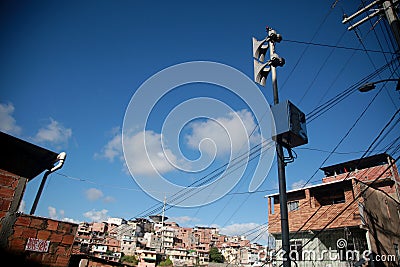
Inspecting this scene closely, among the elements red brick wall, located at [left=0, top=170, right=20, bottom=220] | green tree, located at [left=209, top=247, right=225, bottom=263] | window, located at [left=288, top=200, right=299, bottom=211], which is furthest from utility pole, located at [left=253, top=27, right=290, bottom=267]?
green tree, located at [left=209, top=247, right=225, bottom=263]

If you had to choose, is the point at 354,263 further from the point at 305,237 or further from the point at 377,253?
the point at 305,237

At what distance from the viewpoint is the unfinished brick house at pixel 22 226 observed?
478cm

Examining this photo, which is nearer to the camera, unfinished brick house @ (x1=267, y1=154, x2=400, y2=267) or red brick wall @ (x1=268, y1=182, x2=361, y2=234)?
unfinished brick house @ (x1=267, y1=154, x2=400, y2=267)

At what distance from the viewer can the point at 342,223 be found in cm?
1456

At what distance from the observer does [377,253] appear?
13.6m

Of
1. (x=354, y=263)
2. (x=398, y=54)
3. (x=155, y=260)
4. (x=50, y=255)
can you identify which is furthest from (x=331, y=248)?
(x=155, y=260)

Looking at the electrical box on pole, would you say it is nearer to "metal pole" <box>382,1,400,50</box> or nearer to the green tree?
"metal pole" <box>382,1,400,50</box>

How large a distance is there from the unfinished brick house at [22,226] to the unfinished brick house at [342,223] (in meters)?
10.5

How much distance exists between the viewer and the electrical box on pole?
16.6 feet

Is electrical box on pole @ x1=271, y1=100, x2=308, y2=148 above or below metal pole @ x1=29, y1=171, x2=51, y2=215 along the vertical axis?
above

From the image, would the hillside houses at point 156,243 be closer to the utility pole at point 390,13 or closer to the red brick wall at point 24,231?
the red brick wall at point 24,231

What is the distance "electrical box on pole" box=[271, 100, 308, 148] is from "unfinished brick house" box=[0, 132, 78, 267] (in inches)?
196

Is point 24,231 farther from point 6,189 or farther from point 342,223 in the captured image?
point 342,223

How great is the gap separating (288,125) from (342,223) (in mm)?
12711
